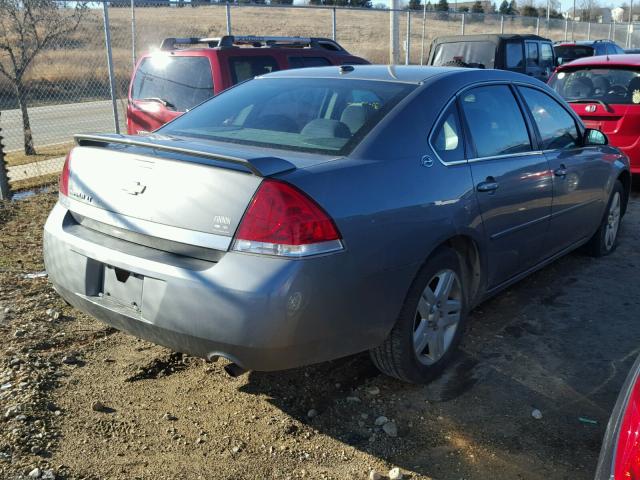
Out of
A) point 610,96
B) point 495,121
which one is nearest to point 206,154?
point 495,121

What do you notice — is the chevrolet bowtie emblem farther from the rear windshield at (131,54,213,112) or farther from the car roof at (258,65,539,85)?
the rear windshield at (131,54,213,112)

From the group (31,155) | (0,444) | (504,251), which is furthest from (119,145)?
(31,155)

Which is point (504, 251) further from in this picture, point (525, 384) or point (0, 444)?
point (0, 444)

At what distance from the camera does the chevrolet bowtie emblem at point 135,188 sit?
2.98m

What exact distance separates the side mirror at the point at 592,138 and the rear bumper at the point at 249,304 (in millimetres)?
2938

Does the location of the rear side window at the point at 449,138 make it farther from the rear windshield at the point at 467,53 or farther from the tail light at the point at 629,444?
the rear windshield at the point at 467,53

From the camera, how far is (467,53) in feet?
43.4

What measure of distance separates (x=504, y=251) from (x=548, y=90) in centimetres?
155

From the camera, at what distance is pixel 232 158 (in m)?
2.76

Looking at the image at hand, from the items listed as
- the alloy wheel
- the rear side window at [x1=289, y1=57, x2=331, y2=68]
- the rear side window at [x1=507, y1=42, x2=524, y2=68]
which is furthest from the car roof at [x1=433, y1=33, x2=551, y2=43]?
the alloy wheel

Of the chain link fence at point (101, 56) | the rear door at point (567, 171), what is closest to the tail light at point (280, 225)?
the rear door at point (567, 171)

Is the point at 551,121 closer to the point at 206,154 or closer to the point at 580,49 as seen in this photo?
the point at 206,154

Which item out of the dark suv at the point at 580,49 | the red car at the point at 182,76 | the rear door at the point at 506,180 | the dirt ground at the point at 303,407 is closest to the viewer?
the dirt ground at the point at 303,407

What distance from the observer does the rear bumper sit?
8.70 feet
